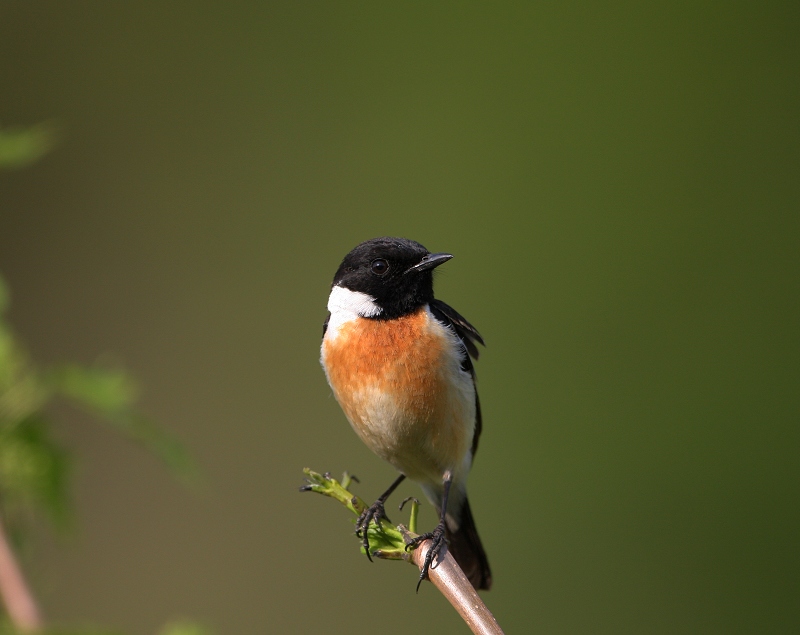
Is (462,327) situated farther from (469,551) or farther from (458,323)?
(469,551)

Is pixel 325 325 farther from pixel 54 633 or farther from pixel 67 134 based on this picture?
pixel 67 134

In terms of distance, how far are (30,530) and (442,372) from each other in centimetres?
153

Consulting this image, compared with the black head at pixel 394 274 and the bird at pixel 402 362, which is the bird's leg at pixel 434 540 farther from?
the black head at pixel 394 274

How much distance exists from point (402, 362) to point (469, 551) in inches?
33.2

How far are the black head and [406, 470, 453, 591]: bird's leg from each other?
51 centimetres

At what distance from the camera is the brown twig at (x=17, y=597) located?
0.60 metres

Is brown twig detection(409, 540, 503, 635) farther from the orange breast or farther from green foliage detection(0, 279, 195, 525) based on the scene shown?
the orange breast

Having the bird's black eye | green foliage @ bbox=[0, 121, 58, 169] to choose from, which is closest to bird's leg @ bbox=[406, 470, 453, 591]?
the bird's black eye

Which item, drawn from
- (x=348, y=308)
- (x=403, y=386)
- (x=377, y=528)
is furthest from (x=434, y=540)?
(x=348, y=308)

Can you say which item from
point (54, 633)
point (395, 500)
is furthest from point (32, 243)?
point (54, 633)

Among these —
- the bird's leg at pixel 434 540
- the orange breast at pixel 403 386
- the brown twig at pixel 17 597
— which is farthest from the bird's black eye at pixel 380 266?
the brown twig at pixel 17 597

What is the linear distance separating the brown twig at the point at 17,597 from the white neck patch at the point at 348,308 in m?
1.76

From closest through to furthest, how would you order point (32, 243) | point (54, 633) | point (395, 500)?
point (54, 633)
point (395, 500)
point (32, 243)

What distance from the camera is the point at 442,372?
2.38 meters
